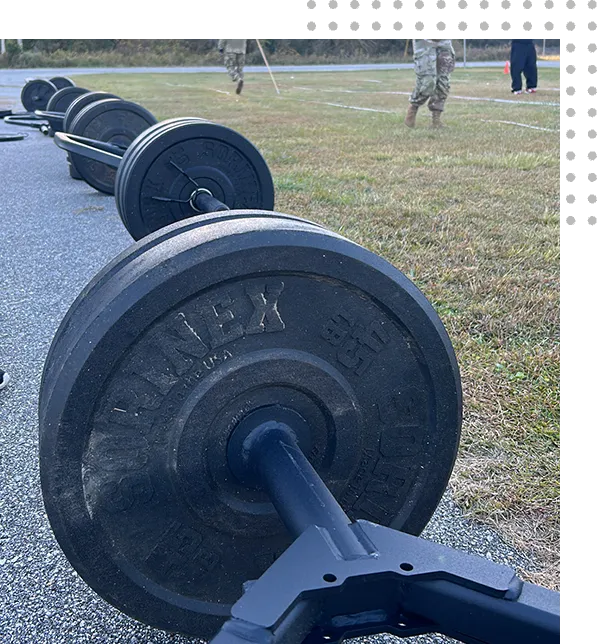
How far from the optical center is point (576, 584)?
18.2 inches

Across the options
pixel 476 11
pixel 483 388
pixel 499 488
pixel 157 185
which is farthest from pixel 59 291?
pixel 476 11

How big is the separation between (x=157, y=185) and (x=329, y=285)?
7.24ft

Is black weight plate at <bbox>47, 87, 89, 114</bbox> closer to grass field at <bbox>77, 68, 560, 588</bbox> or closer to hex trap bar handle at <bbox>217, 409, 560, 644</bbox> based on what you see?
grass field at <bbox>77, 68, 560, 588</bbox>

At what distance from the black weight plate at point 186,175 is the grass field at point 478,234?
78cm

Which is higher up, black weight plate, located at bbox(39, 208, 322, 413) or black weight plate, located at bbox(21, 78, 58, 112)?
black weight plate, located at bbox(21, 78, 58, 112)

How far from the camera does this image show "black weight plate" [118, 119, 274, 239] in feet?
10.6

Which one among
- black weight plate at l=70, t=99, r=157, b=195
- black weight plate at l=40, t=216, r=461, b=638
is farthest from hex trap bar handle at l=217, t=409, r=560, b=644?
black weight plate at l=70, t=99, r=157, b=195

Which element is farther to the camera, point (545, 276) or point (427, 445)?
point (545, 276)

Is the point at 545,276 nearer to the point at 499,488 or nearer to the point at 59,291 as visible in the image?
the point at 499,488

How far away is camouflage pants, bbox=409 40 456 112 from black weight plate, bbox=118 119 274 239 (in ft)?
18.1

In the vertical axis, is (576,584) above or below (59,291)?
above

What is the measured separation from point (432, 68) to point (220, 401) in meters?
7.73

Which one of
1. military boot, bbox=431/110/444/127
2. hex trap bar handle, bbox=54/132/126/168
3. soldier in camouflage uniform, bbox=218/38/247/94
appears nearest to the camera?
hex trap bar handle, bbox=54/132/126/168

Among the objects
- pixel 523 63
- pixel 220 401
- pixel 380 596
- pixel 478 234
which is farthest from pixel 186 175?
pixel 523 63
